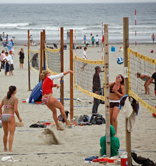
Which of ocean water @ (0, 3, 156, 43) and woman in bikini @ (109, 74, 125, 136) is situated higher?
ocean water @ (0, 3, 156, 43)

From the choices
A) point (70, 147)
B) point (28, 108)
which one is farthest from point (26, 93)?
point (70, 147)

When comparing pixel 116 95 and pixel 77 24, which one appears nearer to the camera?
pixel 116 95

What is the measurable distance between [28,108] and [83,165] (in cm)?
557

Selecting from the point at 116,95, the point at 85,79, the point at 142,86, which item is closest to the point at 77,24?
the point at 85,79

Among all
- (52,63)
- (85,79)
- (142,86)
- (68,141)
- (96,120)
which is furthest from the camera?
(52,63)

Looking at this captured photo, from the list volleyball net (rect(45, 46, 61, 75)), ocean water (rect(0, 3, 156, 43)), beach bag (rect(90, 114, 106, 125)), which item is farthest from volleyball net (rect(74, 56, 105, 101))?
ocean water (rect(0, 3, 156, 43))

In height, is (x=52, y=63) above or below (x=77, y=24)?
below

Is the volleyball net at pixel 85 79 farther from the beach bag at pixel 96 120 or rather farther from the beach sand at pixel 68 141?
the beach sand at pixel 68 141

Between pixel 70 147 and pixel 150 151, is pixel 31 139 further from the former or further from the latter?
pixel 150 151

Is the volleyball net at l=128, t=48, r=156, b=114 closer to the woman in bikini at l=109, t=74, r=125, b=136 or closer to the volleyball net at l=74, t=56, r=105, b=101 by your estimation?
the woman in bikini at l=109, t=74, r=125, b=136

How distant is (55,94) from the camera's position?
45.8 feet

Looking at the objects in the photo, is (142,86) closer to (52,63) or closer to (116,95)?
(52,63)

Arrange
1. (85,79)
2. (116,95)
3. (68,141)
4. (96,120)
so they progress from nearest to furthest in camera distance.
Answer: (116,95) → (68,141) → (96,120) → (85,79)

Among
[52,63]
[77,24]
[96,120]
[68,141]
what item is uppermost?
[77,24]
